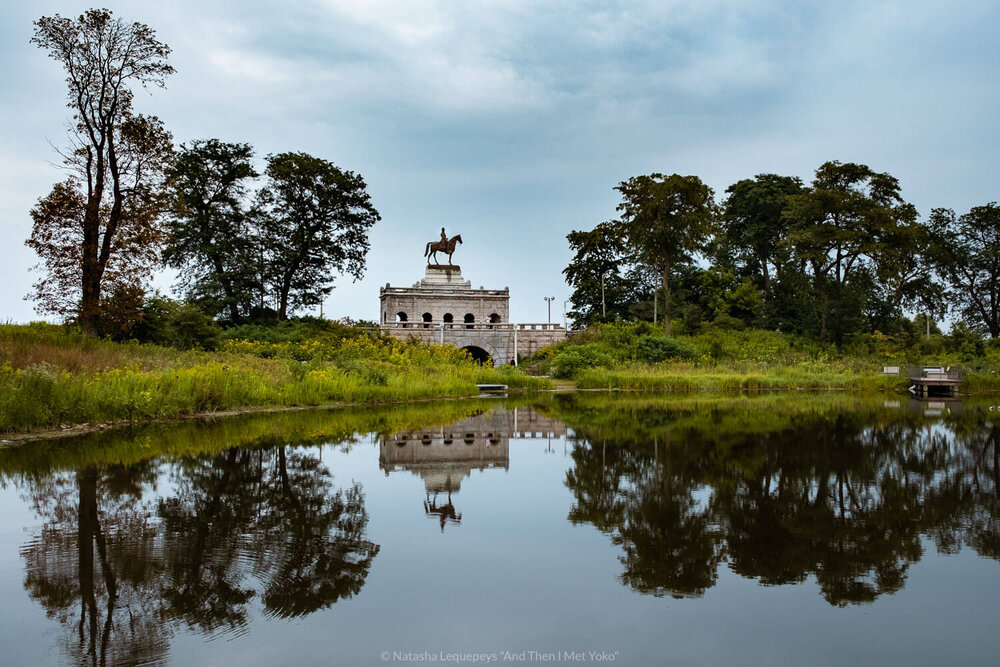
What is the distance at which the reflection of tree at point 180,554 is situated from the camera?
11.5 feet

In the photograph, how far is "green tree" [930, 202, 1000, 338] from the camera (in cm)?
4641

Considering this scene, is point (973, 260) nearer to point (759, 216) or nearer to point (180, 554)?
point (759, 216)

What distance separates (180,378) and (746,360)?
95.3 feet

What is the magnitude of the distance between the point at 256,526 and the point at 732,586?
3.56 meters

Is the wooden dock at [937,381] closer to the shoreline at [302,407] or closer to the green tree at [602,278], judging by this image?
the shoreline at [302,407]

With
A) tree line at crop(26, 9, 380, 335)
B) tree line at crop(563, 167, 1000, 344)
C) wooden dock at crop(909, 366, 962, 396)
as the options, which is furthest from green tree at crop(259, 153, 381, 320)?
wooden dock at crop(909, 366, 962, 396)

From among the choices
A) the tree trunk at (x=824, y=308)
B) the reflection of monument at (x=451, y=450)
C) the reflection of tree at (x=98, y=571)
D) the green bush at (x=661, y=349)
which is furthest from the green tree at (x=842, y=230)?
the reflection of tree at (x=98, y=571)

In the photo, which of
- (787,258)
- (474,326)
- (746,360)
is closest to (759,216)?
(787,258)

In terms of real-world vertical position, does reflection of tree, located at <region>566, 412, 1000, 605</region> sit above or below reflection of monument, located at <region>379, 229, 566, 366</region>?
below

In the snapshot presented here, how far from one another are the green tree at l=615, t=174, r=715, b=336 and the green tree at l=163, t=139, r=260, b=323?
75.2 feet

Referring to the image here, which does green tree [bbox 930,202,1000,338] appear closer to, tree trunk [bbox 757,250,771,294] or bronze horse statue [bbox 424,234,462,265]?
tree trunk [bbox 757,250,771,294]

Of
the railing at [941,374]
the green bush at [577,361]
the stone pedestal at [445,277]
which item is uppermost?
the stone pedestal at [445,277]

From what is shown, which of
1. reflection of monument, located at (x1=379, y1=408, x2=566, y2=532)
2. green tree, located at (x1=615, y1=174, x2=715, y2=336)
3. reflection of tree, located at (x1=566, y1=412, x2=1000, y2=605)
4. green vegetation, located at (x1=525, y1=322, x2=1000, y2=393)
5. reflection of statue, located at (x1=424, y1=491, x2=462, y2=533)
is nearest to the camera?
reflection of tree, located at (x1=566, y1=412, x2=1000, y2=605)

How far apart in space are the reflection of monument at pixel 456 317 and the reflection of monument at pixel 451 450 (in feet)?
88.9
